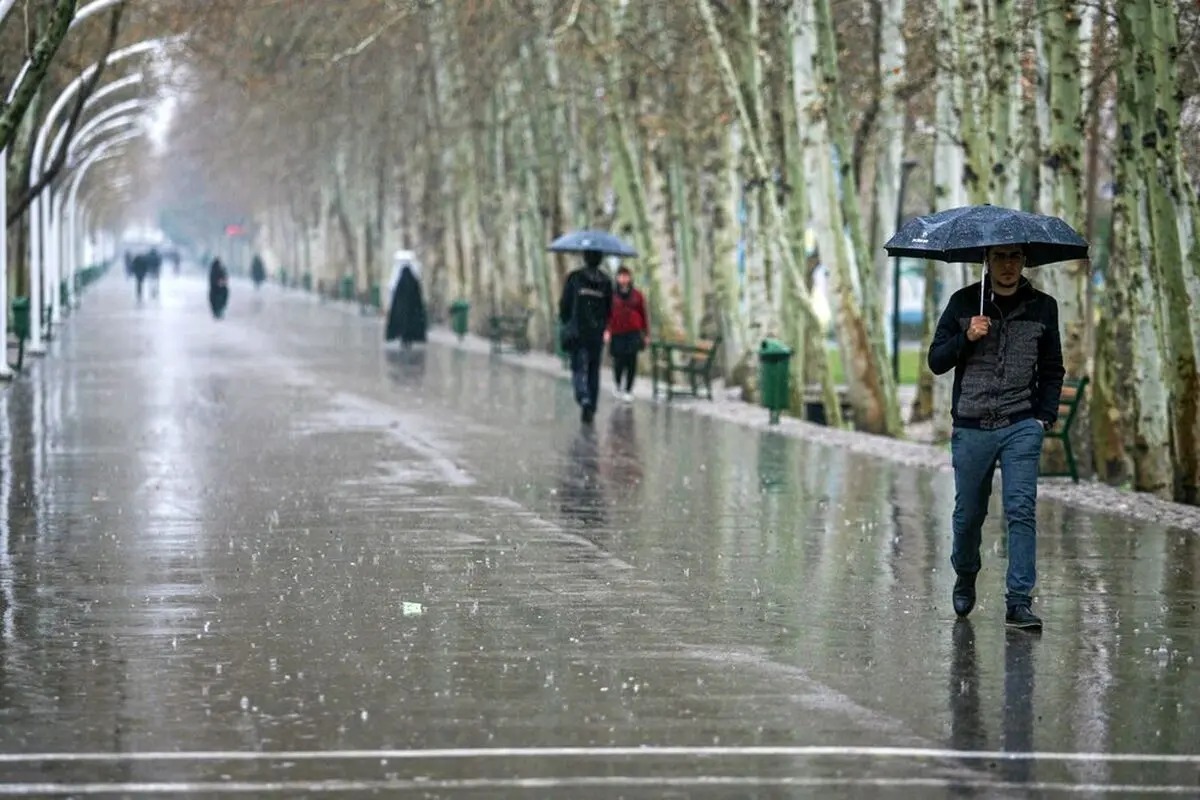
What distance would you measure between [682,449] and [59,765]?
15.8 meters

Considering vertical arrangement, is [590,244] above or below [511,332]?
above

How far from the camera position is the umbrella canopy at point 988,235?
11469 millimetres

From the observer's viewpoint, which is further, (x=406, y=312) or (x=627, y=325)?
(x=406, y=312)

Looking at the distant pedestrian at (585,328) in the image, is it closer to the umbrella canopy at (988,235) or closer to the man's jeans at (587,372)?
the man's jeans at (587,372)

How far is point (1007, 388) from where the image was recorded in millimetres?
11609

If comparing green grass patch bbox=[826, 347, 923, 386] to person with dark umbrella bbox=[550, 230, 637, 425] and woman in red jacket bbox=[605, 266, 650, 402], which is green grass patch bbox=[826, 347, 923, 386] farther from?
person with dark umbrella bbox=[550, 230, 637, 425]

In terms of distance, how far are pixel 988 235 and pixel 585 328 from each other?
15884 millimetres

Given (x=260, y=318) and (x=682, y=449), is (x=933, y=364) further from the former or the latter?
(x=260, y=318)

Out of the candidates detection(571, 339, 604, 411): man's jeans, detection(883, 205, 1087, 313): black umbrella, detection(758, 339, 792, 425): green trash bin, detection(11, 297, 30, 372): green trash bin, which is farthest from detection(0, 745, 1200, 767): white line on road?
detection(11, 297, 30, 372): green trash bin

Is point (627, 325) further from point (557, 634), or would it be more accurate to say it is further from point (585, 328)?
point (557, 634)

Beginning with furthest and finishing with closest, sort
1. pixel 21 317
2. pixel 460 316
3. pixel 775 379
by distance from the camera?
pixel 460 316
pixel 21 317
pixel 775 379

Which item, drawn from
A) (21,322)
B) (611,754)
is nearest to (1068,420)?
(611,754)

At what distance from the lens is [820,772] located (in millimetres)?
8281

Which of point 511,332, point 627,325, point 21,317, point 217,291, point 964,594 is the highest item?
point 627,325
